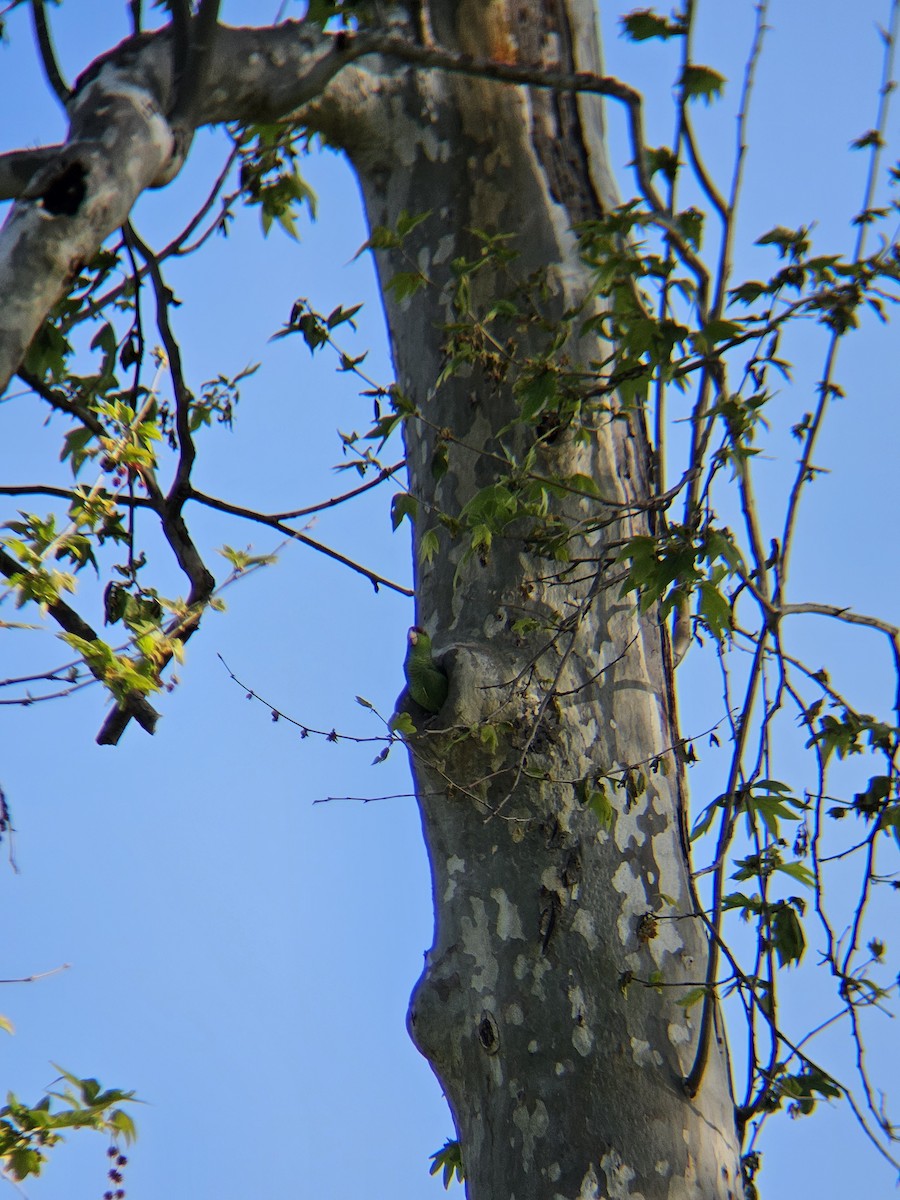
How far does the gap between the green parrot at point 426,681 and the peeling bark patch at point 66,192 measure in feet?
3.27

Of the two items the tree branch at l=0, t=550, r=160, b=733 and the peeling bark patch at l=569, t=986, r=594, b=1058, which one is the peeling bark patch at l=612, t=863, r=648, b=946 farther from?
the tree branch at l=0, t=550, r=160, b=733

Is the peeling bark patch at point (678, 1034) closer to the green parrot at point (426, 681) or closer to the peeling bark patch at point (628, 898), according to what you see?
the peeling bark patch at point (628, 898)

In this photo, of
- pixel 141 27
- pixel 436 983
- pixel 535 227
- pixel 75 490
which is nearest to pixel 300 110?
pixel 535 227

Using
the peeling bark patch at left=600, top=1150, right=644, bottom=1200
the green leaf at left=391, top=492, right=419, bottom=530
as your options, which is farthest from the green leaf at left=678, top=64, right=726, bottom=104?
the peeling bark patch at left=600, top=1150, right=644, bottom=1200

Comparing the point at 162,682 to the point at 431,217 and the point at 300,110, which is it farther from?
the point at 300,110

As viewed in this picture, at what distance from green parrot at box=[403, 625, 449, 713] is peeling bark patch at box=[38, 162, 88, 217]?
3.27 ft

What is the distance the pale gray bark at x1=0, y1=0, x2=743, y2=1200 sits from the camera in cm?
176

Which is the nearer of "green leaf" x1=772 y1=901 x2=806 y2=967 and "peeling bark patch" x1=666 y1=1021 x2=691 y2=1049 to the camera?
"peeling bark patch" x1=666 y1=1021 x2=691 y2=1049

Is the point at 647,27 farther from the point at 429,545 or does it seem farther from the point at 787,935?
the point at 787,935

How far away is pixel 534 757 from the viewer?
6.77 ft

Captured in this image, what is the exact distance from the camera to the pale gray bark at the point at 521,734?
176 cm

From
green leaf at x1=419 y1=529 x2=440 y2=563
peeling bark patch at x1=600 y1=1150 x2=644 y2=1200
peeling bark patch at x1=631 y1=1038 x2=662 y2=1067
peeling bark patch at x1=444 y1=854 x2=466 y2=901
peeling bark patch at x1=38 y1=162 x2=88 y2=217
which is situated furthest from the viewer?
green leaf at x1=419 y1=529 x2=440 y2=563

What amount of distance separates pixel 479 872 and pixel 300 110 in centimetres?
180

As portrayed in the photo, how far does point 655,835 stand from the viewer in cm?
208
